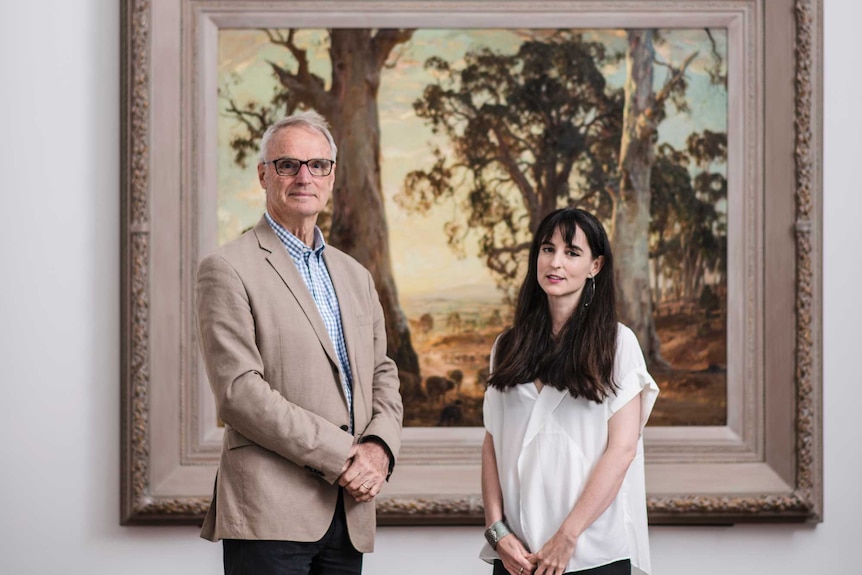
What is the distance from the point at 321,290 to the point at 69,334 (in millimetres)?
1881

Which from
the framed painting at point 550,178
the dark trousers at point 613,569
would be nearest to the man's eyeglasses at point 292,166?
the dark trousers at point 613,569

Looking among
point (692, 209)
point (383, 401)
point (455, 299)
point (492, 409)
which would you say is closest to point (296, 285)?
point (383, 401)

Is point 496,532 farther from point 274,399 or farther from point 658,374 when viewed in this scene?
point 658,374

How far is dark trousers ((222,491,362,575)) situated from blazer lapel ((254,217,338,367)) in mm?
420

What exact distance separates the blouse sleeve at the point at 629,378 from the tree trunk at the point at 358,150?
1592 mm

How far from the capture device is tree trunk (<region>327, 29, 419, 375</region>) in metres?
3.97

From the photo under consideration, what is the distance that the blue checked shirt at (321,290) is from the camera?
8.25ft

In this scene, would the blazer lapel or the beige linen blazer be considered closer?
the beige linen blazer

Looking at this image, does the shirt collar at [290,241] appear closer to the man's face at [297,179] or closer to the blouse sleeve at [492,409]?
the man's face at [297,179]

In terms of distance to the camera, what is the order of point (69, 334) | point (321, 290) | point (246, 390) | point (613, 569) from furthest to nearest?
point (69, 334), point (321, 290), point (613, 569), point (246, 390)

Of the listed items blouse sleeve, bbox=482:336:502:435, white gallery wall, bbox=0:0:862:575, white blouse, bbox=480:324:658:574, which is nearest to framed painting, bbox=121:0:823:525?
white gallery wall, bbox=0:0:862:575

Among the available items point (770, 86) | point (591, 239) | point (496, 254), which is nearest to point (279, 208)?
point (591, 239)

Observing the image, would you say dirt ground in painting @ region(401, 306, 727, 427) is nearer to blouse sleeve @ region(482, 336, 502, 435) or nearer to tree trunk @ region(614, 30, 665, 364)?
tree trunk @ region(614, 30, 665, 364)

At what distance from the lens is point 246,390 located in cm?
231
